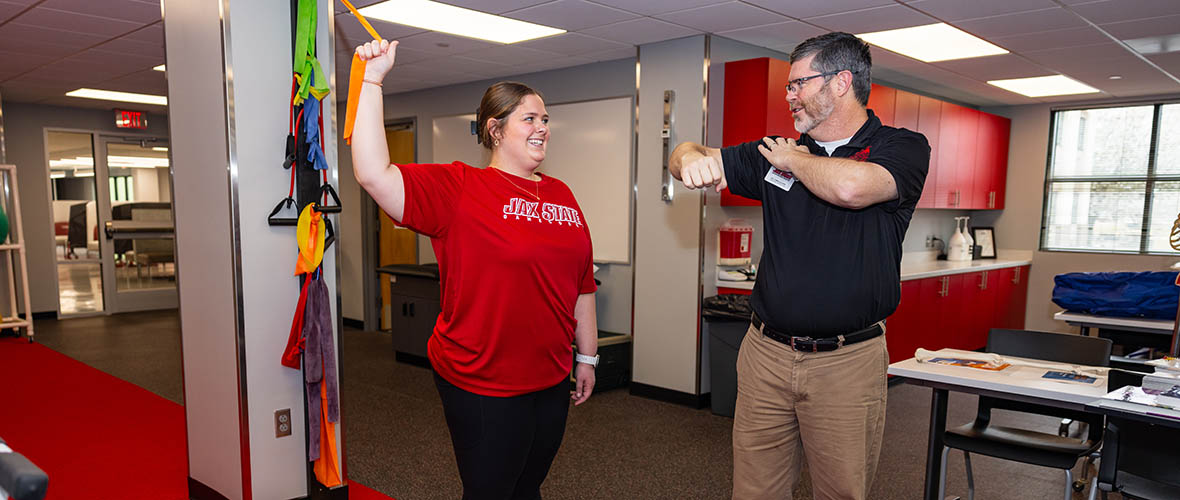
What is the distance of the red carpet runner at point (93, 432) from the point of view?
3.40 metres

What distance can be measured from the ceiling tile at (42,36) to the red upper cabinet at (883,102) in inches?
215

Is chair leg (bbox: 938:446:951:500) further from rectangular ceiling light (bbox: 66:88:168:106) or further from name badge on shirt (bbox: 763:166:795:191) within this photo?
rectangular ceiling light (bbox: 66:88:168:106)

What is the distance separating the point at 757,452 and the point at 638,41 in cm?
350

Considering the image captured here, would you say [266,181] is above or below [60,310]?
above

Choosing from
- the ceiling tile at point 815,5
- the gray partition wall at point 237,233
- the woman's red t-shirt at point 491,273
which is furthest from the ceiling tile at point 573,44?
the woman's red t-shirt at point 491,273

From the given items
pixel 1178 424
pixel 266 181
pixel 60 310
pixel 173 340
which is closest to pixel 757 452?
pixel 1178 424

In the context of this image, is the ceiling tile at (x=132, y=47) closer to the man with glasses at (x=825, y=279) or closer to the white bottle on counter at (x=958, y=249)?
the man with glasses at (x=825, y=279)

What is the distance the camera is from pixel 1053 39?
4633 millimetres

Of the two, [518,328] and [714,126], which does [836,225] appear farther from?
[714,126]

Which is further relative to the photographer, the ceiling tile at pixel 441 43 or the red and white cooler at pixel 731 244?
Result: the red and white cooler at pixel 731 244

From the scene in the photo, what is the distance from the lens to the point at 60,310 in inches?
326

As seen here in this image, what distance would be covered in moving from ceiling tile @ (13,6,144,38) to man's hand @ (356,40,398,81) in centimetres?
378

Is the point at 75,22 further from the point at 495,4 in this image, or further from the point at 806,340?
the point at 806,340

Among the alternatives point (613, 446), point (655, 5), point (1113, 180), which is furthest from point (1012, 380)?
point (1113, 180)
